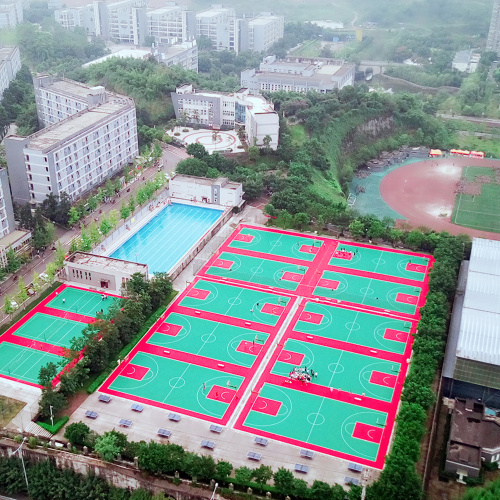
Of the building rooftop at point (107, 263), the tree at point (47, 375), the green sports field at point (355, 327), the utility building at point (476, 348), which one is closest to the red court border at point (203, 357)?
the green sports field at point (355, 327)

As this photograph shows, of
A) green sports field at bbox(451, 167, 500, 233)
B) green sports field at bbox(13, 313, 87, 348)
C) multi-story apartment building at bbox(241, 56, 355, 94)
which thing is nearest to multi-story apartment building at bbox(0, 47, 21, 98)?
multi-story apartment building at bbox(241, 56, 355, 94)

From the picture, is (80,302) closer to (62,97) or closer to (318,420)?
(318,420)

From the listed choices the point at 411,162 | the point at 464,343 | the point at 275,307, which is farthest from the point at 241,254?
the point at 411,162

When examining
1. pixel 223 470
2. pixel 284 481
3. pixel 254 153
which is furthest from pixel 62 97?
pixel 284 481

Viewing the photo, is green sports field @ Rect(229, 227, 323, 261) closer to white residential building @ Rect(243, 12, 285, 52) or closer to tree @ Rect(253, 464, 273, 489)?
tree @ Rect(253, 464, 273, 489)

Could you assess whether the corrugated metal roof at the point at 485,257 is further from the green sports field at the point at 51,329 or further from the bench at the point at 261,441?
the green sports field at the point at 51,329

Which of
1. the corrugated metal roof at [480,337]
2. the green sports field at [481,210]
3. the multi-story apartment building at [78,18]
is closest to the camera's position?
the corrugated metal roof at [480,337]
